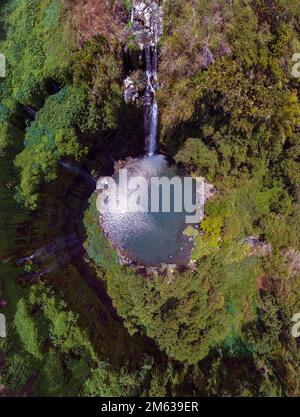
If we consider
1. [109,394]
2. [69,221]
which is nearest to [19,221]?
[69,221]

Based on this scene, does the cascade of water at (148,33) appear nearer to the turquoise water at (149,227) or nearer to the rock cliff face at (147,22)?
the rock cliff face at (147,22)

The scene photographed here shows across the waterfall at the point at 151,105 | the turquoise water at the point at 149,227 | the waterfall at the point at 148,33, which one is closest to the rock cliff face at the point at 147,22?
the waterfall at the point at 148,33

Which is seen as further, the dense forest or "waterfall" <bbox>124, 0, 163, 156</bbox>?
"waterfall" <bbox>124, 0, 163, 156</bbox>

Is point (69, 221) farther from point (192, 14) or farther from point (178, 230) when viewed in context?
point (192, 14)

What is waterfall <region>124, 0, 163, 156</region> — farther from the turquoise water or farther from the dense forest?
the turquoise water

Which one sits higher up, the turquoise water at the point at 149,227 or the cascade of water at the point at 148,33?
the cascade of water at the point at 148,33

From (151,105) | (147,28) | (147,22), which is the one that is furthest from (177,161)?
(147,22)

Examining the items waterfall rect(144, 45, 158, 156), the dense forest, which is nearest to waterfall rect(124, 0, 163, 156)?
waterfall rect(144, 45, 158, 156)

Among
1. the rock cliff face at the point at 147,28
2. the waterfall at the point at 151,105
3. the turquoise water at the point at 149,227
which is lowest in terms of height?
the turquoise water at the point at 149,227

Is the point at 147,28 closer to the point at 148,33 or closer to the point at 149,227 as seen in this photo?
the point at 148,33
